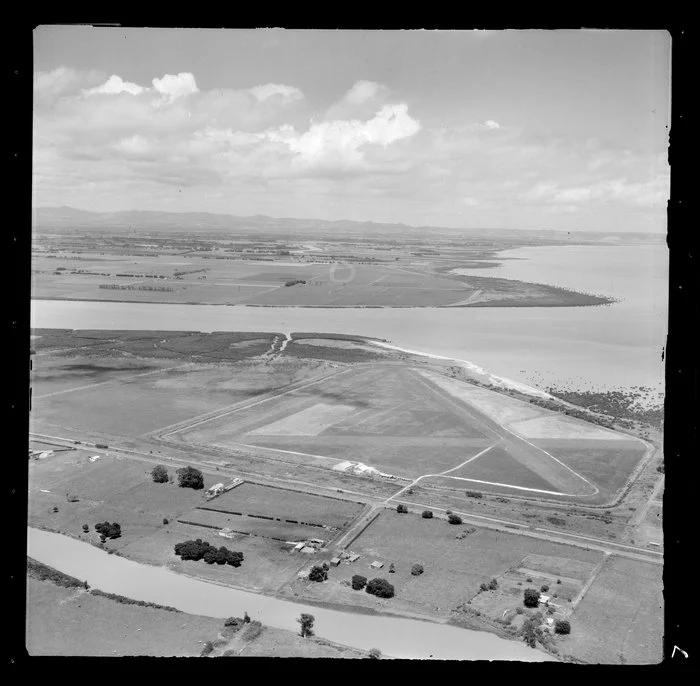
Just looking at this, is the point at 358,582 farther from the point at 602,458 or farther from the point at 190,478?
the point at 602,458

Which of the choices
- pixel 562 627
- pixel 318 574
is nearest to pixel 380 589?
pixel 318 574

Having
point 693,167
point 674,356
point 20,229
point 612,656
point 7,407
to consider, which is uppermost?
point 693,167

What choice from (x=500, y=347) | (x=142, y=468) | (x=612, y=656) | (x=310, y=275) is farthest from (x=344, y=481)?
(x=310, y=275)

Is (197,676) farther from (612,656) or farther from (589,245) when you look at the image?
(589,245)

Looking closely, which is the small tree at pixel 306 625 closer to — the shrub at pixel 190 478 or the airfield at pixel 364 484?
the airfield at pixel 364 484

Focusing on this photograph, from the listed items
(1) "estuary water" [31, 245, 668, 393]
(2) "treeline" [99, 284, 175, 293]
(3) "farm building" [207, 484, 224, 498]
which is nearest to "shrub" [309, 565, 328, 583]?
(3) "farm building" [207, 484, 224, 498]

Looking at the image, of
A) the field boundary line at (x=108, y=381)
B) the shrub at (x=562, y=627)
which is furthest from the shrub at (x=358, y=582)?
the field boundary line at (x=108, y=381)
